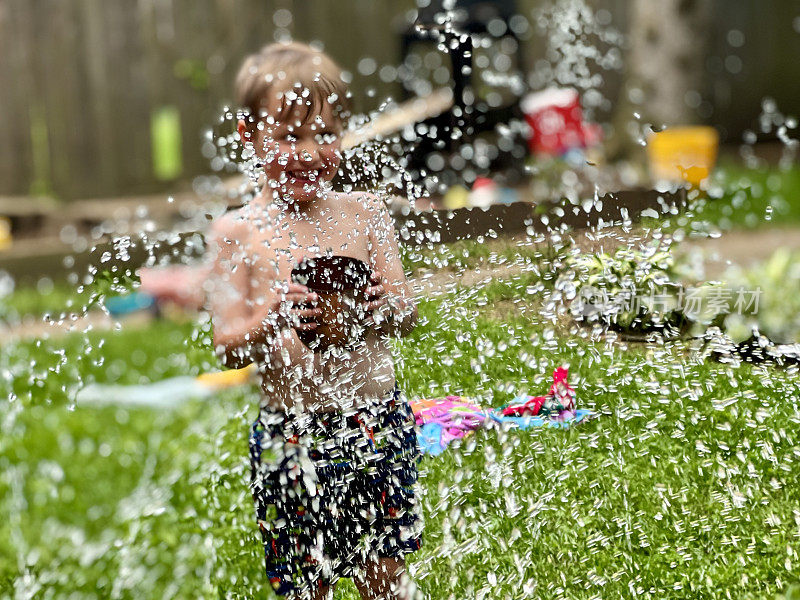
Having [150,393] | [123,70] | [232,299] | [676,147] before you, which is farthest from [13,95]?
[232,299]

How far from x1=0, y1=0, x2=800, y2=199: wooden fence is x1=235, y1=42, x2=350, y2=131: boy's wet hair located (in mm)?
3313

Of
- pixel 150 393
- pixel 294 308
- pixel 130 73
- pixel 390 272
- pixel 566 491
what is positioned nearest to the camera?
pixel 294 308

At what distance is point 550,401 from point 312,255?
53 cm

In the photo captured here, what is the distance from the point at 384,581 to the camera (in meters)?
1.66

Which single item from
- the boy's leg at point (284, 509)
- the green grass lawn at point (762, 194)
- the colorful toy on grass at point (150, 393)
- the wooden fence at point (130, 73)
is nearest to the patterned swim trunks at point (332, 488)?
the boy's leg at point (284, 509)

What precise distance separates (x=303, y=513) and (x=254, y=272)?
1.34 feet

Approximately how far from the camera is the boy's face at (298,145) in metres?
1.45

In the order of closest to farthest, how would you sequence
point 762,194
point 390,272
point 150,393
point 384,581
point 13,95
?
point 390,272
point 384,581
point 150,393
point 13,95
point 762,194

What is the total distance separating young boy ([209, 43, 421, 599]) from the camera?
1468mm

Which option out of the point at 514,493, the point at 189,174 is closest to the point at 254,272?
the point at 514,493

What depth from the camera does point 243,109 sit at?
60.2 inches

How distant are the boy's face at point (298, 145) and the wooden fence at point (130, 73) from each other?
3.36 meters

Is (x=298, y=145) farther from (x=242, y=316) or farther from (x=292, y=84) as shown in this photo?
(x=242, y=316)

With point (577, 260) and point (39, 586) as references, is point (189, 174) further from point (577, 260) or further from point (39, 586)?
point (577, 260)
